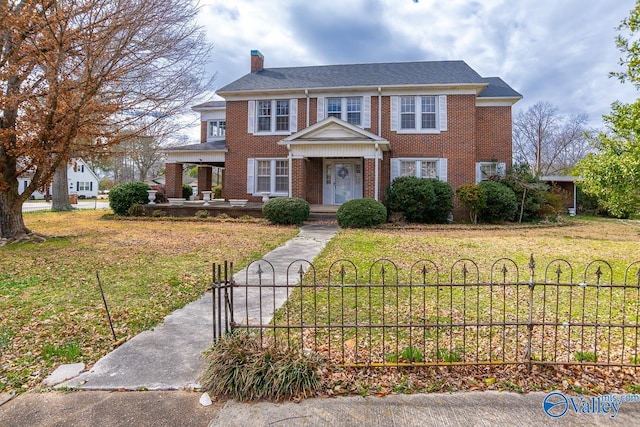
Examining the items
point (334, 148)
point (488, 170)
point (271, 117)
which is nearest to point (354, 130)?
point (334, 148)

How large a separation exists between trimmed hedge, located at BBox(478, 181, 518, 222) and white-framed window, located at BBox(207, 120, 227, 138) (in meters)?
14.5

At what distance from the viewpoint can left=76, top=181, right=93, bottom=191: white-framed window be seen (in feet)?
173

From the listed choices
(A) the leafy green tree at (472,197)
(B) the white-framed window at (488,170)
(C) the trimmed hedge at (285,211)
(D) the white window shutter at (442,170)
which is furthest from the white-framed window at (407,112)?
(C) the trimmed hedge at (285,211)

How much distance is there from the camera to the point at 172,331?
A: 434 cm

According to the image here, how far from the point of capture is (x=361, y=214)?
45.6 feet

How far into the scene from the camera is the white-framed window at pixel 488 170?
18.2m

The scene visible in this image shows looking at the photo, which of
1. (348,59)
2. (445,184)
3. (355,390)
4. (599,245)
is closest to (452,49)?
(348,59)

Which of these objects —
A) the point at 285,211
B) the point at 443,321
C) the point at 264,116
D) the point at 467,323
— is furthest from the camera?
the point at 264,116

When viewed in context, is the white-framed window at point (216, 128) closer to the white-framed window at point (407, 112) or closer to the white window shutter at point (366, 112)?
the white window shutter at point (366, 112)

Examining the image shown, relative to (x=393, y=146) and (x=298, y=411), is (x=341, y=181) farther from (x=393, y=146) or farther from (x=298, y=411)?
(x=298, y=411)

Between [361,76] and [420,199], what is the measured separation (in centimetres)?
732

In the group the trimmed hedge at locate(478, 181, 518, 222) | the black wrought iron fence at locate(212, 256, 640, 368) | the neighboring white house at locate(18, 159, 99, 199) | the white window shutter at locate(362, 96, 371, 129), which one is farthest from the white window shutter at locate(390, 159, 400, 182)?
the neighboring white house at locate(18, 159, 99, 199)

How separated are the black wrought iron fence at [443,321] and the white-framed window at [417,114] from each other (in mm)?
11704

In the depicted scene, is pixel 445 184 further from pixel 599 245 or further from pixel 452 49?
pixel 452 49
